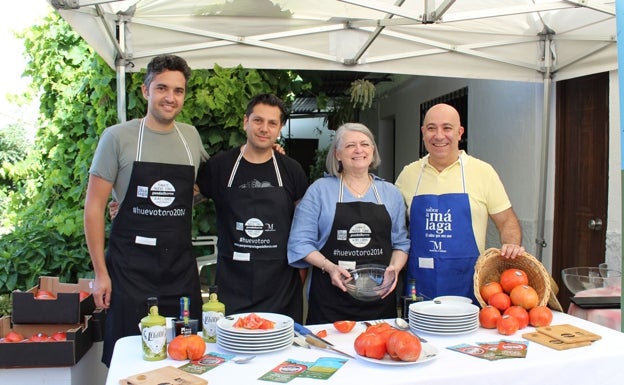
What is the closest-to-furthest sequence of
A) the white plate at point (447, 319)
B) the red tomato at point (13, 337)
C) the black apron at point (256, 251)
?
the white plate at point (447, 319)
the red tomato at point (13, 337)
the black apron at point (256, 251)

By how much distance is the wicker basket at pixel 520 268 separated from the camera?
217cm

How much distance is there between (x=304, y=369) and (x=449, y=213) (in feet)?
4.13

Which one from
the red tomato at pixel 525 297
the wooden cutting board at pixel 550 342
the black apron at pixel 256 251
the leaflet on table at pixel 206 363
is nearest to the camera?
the leaflet on table at pixel 206 363

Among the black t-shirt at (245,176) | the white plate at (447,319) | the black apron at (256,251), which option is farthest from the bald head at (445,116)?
the white plate at (447,319)

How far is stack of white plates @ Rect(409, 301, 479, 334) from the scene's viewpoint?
1.97 meters

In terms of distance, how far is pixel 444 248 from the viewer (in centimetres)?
260

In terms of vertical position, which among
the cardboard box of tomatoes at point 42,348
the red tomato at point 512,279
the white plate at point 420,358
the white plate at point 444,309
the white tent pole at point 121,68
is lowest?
the cardboard box of tomatoes at point 42,348

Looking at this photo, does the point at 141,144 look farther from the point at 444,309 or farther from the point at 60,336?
the point at 444,309

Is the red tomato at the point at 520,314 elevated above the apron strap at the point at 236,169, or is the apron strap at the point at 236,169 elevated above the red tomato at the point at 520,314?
the apron strap at the point at 236,169

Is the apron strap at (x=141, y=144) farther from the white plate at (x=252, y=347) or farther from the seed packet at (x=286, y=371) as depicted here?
the seed packet at (x=286, y=371)

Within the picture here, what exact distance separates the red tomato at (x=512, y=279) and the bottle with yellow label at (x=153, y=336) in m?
1.31

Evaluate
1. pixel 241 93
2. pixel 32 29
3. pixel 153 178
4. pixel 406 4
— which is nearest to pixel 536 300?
pixel 153 178

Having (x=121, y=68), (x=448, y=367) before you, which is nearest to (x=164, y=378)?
(x=448, y=367)

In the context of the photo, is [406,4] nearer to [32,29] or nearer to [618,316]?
[618,316]
